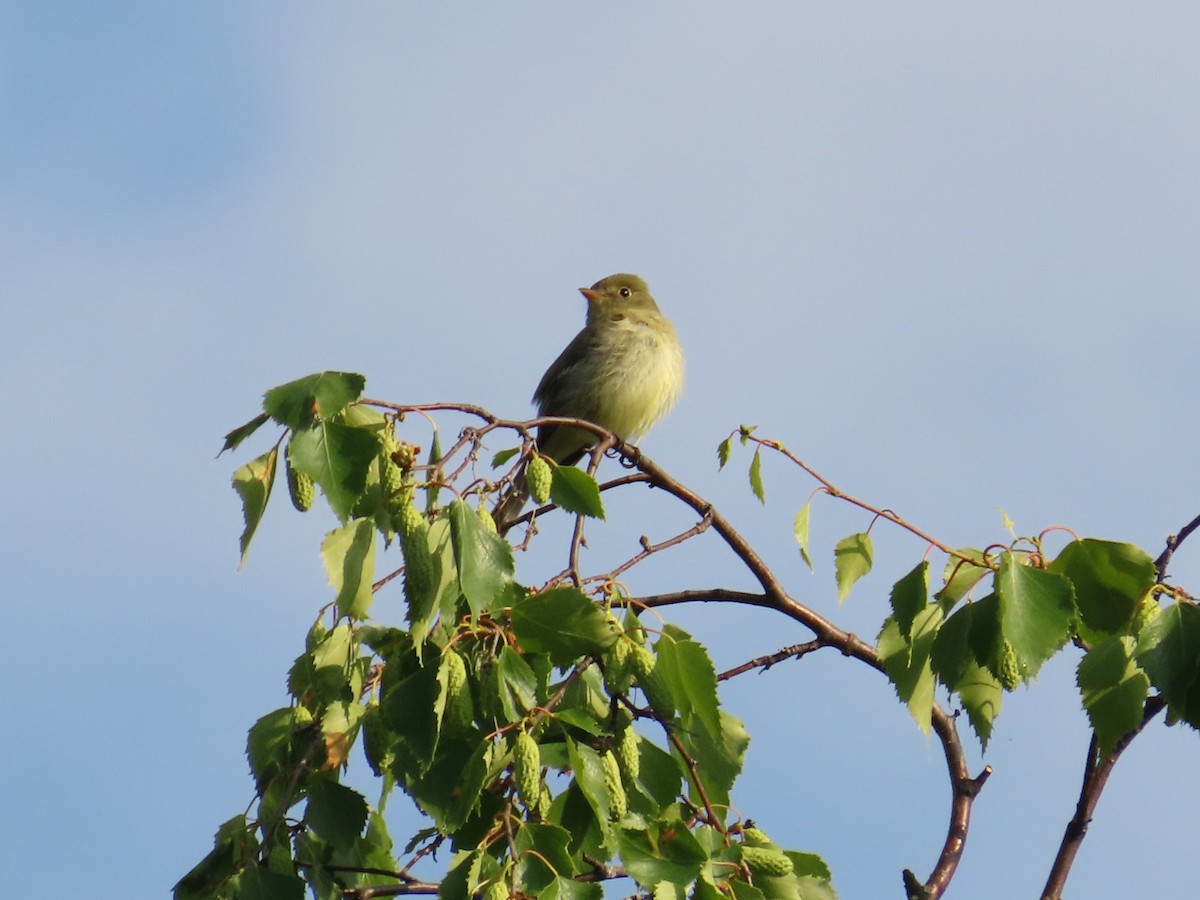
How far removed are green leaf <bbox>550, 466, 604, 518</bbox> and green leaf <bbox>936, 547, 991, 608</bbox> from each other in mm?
994

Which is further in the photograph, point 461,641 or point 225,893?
point 225,893

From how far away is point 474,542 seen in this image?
3.66 m

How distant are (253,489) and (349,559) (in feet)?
1.01

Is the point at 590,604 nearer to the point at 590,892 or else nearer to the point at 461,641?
the point at 461,641

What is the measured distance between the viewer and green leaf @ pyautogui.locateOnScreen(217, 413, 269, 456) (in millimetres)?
3982

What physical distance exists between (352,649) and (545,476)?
0.81 metres

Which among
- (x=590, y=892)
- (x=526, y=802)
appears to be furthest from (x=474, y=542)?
(x=590, y=892)

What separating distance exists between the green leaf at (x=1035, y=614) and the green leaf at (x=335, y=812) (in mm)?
1860

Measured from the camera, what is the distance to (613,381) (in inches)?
415

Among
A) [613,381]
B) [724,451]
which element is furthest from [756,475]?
[613,381]

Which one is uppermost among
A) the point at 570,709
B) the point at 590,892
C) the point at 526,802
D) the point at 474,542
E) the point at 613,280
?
the point at 613,280

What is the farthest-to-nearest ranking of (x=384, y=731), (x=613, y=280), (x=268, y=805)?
(x=613, y=280) < (x=268, y=805) < (x=384, y=731)

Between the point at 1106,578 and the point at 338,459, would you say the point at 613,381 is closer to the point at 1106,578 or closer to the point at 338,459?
the point at 1106,578

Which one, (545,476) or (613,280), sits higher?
(613,280)
